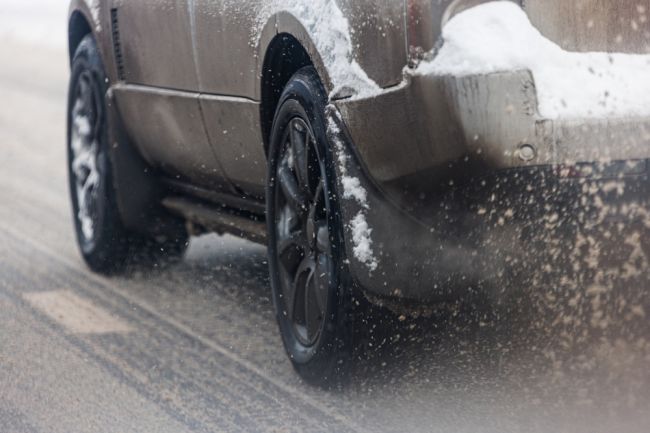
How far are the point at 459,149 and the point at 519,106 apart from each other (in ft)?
0.74

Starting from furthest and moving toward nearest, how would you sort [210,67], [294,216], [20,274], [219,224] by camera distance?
[20,274] → [219,224] → [210,67] → [294,216]

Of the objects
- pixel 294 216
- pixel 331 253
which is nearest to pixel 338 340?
pixel 331 253

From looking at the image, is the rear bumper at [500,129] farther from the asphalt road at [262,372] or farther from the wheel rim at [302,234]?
the wheel rim at [302,234]

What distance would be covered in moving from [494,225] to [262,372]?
1.35m

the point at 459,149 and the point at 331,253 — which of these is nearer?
the point at 459,149

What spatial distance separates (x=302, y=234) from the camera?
4.88 m

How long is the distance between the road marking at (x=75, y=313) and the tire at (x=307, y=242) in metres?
1.02

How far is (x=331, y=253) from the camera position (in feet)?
14.6

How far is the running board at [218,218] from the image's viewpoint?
18.2 ft

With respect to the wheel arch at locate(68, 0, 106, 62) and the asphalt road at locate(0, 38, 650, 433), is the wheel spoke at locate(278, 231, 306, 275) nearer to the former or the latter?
the asphalt road at locate(0, 38, 650, 433)

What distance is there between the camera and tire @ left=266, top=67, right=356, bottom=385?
4.45 metres

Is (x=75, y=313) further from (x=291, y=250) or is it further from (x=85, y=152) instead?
(x=291, y=250)

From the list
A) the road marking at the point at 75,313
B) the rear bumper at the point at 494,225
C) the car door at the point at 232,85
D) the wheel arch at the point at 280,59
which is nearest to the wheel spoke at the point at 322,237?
the rear bumper at the point at 494,225

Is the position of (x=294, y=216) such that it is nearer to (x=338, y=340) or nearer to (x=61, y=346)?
(x=338, y=340)
